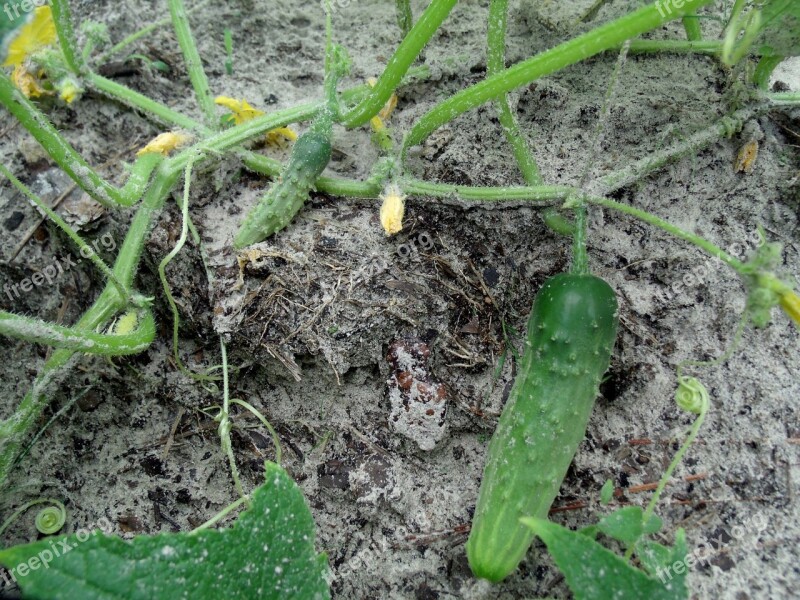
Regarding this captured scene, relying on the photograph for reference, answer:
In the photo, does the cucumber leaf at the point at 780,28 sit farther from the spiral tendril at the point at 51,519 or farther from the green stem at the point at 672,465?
the spiral tendril at the point at 51,519

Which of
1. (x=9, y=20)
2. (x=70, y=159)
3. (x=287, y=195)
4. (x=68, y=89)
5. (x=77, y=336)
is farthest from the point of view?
(x=68, y=89)

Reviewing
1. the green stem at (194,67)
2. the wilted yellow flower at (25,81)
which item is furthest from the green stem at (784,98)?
the wilted yellow flower at (25,81)

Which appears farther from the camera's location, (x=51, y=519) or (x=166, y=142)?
(x=166, y=142)

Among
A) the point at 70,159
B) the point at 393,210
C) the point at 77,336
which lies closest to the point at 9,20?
the point at 70,159

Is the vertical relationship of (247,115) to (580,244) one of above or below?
above

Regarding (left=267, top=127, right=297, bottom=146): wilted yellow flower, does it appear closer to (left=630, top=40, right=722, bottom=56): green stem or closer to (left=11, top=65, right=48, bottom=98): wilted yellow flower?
(left=11, top=65, right=48, bottom=98): wilted yellow flower

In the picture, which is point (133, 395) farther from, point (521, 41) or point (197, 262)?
point (521, 41)

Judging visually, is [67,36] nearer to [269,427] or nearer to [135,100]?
[135,100]
